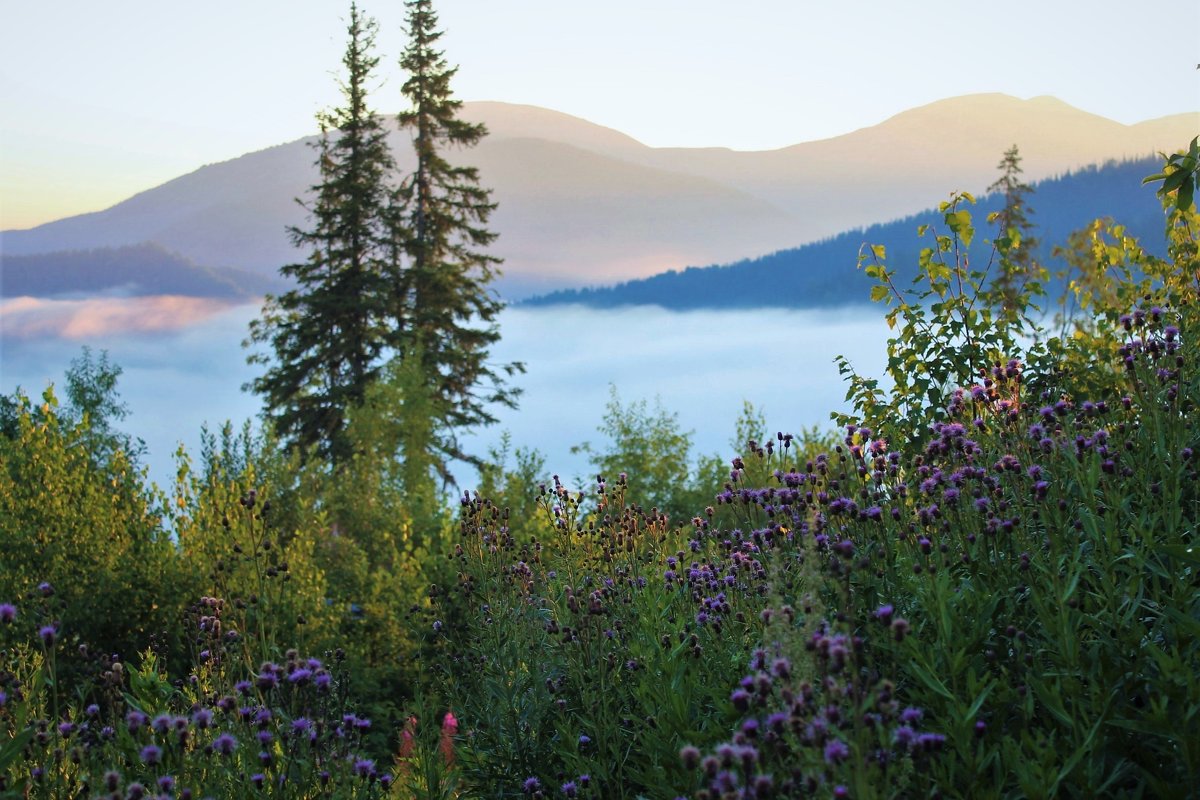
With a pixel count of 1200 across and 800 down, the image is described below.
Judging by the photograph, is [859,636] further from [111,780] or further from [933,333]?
[933,333]

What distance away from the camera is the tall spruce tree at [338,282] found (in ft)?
89.0

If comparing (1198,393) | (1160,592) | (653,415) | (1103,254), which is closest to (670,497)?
(653,415)

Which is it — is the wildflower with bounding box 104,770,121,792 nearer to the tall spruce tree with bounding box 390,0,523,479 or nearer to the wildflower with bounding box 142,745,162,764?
the wildflower with bounding box 142,745,162,764

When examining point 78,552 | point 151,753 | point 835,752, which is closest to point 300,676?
point 151,753

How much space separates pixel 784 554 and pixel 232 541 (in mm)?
7351

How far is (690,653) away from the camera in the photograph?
409 centimetres

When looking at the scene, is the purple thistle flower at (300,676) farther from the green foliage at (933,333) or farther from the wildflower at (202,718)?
the green foliage at (933,333)

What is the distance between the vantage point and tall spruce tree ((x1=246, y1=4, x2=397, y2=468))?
27141 millimetres

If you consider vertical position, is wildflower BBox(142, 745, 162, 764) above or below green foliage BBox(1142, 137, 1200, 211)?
below

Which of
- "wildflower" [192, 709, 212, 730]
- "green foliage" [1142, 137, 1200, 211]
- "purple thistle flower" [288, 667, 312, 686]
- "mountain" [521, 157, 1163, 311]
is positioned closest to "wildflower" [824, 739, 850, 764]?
"purple thistle flower" [288, 667, 312, 686]

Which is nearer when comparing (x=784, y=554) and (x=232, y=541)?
(x=784, y=554)

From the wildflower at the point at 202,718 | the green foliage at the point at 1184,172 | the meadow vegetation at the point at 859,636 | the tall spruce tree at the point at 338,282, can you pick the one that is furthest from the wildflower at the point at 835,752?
the tall spruce tree at the point at 338,282

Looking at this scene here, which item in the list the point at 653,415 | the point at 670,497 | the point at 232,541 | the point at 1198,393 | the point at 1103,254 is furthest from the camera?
the point at 653,415

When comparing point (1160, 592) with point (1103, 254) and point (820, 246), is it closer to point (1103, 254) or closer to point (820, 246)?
point (1103, 254)
